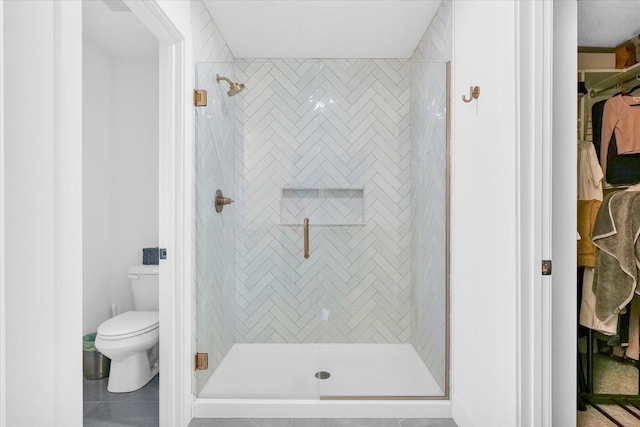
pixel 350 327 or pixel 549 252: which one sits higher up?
pixel 549 252

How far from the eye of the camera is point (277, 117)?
2.37 metres

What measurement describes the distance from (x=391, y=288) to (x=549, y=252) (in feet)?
4.66

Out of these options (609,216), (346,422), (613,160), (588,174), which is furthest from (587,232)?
(346,422)

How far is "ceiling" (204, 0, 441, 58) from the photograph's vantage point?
2238mm

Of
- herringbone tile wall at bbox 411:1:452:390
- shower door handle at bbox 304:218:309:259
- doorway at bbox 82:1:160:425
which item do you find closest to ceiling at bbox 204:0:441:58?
herringbone tile wall at bbox 411:1:452:390

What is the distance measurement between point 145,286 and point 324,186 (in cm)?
157

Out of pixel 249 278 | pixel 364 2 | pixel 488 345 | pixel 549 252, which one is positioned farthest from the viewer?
pixel 249 278

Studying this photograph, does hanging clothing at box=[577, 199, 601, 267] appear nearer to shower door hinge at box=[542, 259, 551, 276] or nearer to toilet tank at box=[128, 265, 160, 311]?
shower door hinge at box=[542, 259, 551, 276]

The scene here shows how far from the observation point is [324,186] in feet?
7.61

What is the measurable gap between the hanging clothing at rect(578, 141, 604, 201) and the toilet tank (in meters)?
2.70

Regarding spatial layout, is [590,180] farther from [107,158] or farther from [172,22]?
[107,158]
